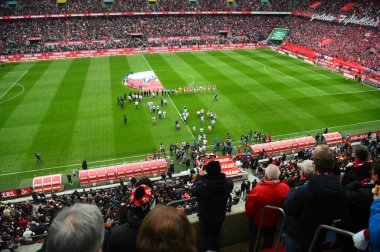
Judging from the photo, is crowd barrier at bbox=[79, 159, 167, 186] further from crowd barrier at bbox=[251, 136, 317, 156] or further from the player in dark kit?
crowd barrier at bbox=[251, 136, 317, 156]

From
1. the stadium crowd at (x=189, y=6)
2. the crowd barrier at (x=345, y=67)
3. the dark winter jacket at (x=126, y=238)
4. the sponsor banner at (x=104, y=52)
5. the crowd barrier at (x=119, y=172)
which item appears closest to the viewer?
the dark winter jacket at (x=126, y=238)

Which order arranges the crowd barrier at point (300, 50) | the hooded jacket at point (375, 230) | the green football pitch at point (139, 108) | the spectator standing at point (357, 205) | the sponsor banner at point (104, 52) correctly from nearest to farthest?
1. the hooded jacket at point (375, 230)
2. the spectator standing at point (357, 205)
3. the green football pitch at point (139, 108)
4. the sponsor banner at point (104, 52)
5. the crowd barrier at point (300, 50)

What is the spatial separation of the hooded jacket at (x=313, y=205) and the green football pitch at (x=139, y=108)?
20867 mm

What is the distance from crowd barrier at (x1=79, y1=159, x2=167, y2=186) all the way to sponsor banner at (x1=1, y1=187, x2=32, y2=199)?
348 cm

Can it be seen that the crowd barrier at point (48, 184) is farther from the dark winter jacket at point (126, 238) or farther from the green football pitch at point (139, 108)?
A: the dark winter jacket at point (126, 238)

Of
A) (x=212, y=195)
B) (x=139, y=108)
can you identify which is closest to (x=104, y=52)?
(x=139, y=108)

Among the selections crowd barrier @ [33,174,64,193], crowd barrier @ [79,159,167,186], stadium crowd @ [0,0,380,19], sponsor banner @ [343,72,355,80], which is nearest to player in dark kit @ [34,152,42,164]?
crowd barrier @ [33,174,64,193]

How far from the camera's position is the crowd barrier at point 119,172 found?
70.7 ft

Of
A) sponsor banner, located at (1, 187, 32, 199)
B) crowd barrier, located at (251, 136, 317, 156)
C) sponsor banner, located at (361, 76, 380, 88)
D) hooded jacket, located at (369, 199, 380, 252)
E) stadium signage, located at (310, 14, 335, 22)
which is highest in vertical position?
stadium signage, located at (310, 14, 335, 22)

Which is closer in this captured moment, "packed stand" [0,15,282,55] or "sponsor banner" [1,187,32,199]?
"sponsor banner" [1,187,32,199]

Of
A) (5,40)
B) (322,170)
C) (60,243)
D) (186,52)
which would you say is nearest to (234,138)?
(322,170)

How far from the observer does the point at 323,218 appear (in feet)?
15.9

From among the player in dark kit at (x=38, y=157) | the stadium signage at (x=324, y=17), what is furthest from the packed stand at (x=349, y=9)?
the player in dark kit at (x=38, y=157)

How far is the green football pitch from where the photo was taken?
85.3 feet
